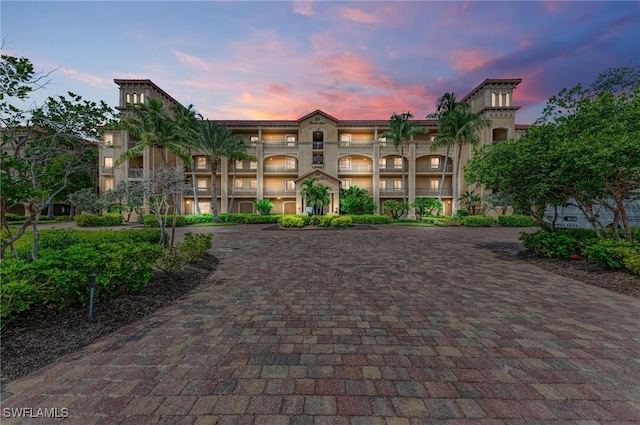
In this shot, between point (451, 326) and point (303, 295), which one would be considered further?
point (303, 295)

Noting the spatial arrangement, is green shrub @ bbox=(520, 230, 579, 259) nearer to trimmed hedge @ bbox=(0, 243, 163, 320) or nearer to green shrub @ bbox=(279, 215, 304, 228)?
trimmed hedge @ bbox=(0, 243, 163, 320)

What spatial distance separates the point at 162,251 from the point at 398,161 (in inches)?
1339

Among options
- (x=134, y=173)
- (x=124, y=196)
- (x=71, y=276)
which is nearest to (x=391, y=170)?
(x=124, y=196)

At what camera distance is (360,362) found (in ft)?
10.8

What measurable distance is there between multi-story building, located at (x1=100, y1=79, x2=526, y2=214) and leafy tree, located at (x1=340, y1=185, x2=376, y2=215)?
12.5ft

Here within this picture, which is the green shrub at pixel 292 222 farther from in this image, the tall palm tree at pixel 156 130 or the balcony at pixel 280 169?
the balcony at pixel 280 169

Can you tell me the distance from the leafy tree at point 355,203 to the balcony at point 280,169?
893cm

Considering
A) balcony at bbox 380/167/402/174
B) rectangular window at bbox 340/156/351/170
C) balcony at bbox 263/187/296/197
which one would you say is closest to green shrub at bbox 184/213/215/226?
balcony at bbox 263/187/296/197

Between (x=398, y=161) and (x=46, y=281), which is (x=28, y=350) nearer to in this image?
(x=46, y=281)

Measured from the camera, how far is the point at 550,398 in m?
2.70

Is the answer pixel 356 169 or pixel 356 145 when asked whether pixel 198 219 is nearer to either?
pixel 356 169

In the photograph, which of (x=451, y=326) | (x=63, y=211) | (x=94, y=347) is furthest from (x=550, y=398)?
(x=63, y=211)

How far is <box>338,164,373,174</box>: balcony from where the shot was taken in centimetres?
3478

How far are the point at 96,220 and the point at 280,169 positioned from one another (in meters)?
20.9
